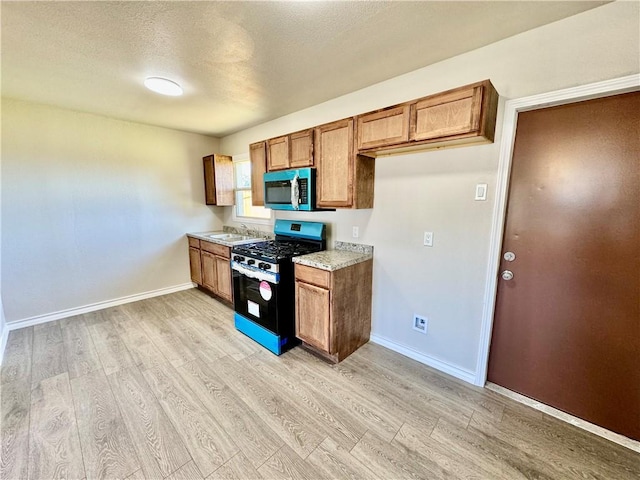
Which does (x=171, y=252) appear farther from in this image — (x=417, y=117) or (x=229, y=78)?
(x=417, y=117)

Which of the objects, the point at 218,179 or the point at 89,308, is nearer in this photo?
the point at 89,308

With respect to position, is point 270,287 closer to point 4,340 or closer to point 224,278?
point 224,278

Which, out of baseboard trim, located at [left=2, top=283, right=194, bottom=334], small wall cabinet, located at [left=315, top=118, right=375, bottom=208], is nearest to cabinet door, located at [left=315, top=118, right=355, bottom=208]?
small wall cabinet, located at [left=315, top=118, right=375, bottom=208]

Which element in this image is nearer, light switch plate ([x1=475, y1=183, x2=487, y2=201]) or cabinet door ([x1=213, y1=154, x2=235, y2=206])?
light switch plate ([x1=475, y1=183, x2=487, y2=201])

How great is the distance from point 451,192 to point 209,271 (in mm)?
3227

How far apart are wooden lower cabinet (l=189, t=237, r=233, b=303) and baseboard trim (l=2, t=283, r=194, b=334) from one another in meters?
0.39

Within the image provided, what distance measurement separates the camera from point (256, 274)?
257 cm

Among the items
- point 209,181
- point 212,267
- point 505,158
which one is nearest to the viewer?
point 505,158

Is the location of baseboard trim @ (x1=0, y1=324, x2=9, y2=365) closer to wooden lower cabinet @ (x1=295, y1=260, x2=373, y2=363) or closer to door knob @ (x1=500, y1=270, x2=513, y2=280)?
wooden lower cabinet @ (x1=295, y1=260, x2=373, y2=363)

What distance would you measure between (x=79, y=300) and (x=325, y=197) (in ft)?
11.2

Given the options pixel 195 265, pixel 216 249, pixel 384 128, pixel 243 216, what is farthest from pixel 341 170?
pixel 195 265

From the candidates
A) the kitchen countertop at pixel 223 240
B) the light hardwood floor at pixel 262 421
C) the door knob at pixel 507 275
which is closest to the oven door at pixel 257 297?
the light hardwood floor at pixel 262 421

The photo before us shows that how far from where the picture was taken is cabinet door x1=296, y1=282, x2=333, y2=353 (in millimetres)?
2236

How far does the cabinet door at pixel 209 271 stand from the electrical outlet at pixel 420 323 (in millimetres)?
2609
